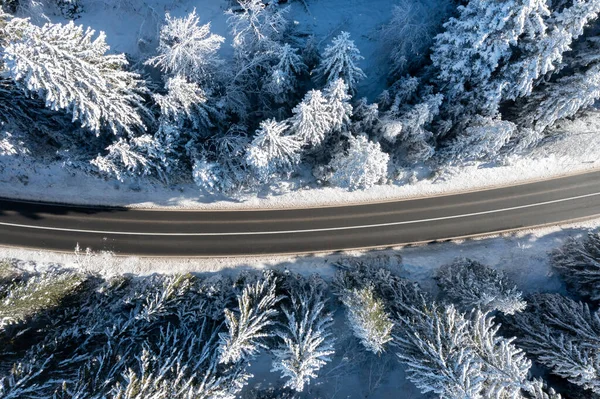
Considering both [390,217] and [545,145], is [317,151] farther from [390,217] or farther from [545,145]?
[545,145]

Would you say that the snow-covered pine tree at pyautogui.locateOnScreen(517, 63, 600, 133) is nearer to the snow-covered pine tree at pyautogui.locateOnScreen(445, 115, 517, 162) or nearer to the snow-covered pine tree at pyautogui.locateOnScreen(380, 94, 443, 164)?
the snow-covered pine tree at pyautogui.locateOnScreen(445, 115, 517, 162)

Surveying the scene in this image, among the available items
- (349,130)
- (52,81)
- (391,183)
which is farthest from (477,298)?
(52,81)

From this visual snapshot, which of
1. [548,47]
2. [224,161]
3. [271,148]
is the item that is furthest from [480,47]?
[224,161]

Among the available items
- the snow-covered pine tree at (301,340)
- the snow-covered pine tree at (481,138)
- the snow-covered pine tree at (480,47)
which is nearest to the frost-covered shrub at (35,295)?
the snow-covered pine tree at (301,340)

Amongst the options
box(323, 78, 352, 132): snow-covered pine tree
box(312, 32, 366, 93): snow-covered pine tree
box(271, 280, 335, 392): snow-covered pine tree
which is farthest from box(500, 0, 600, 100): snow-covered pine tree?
box(271, 280, 335, 392): snow-covered pine tree

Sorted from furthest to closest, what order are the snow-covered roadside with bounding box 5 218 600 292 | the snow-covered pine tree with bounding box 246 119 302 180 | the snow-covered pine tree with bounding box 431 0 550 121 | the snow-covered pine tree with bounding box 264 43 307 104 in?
the snow-covered roadside with bounding box 5 218 600 292 < the snow-covered pine tree with bounding box 264 43 307 104 < the snow-covered pine tree with bounding box 246 119 302 180 < the snow-covered pine tree with bounding box 431 0 550 121

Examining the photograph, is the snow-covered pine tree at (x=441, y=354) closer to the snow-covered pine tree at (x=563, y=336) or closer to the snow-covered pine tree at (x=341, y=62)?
the snow-covered pine tree at (x=563, y=336)
